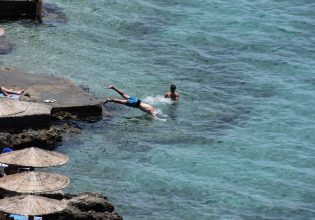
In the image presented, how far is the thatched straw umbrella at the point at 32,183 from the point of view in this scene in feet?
69.7

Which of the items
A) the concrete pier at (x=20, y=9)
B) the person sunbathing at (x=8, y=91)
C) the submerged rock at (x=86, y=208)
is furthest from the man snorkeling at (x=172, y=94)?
the concrete pier at (x=20, y=9)

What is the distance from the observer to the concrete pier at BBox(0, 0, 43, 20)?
38.9 meters

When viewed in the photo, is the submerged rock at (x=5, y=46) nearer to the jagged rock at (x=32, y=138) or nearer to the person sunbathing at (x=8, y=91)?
the person sunbathing at (x=8, y=91)

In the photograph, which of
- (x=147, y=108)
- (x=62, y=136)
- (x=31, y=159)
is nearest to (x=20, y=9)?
(x=147, y=108)

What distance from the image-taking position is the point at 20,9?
39.2 metres

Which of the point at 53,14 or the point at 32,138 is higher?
the point at 53,14

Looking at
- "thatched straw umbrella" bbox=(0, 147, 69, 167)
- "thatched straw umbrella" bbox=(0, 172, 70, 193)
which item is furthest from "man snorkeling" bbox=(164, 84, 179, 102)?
"thatched straw umbrella" bbox=(0, 172, 70, 193)

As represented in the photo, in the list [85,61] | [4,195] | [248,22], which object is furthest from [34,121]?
[248,22]

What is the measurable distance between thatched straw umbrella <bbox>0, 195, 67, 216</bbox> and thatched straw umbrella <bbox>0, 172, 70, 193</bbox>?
0.33 meters

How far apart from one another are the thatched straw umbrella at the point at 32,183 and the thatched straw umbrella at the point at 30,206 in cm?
33

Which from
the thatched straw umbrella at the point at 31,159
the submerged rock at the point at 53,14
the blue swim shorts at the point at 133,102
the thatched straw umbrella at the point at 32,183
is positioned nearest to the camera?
the thatched straw umbrella at the point at 32,183

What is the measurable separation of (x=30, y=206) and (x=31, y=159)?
7.07ft

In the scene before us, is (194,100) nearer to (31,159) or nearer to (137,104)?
(137,104)

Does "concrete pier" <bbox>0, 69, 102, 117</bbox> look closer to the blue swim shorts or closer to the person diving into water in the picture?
the person diving into water
